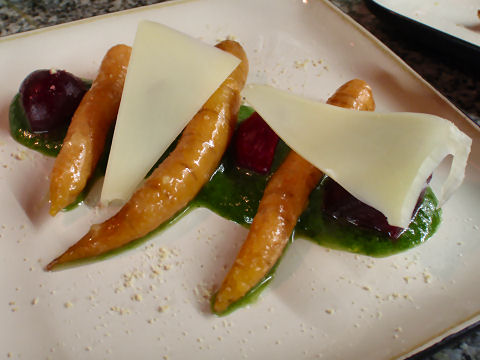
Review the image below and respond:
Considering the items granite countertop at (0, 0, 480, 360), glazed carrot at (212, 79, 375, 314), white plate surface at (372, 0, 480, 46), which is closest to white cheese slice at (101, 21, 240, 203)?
glazed carrot at (212, 79, 375, 314)

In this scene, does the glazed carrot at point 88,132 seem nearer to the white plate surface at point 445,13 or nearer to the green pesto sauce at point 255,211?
the green pesto sauce at point 255,211

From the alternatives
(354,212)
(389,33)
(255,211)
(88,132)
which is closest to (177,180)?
(255,211)

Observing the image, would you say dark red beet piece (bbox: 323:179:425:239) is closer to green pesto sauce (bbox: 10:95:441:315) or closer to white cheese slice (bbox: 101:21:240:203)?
green pesto sauce (bbox: 10:95:441:315)

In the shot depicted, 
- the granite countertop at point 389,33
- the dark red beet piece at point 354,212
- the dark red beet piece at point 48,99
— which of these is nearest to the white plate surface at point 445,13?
the granite countertop at point 389,33

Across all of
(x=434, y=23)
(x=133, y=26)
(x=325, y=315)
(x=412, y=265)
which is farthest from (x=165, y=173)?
(x=434, y=23)

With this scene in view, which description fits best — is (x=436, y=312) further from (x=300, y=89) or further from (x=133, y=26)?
(x=133, y=26)

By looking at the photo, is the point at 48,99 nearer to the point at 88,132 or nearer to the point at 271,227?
the point at 88,132
